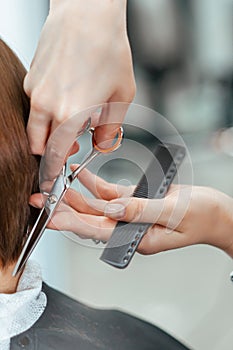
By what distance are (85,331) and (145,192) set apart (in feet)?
1.15

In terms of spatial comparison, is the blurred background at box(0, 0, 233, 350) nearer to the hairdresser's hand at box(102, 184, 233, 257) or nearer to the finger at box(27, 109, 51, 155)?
the hairdresser's hand at box(102, 184, 233, 257)

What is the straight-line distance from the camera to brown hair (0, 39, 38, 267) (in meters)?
0.94

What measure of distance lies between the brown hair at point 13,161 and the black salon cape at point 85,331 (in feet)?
0.61

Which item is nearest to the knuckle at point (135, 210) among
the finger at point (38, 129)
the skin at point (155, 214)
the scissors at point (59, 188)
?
the skin at point (155, 214)

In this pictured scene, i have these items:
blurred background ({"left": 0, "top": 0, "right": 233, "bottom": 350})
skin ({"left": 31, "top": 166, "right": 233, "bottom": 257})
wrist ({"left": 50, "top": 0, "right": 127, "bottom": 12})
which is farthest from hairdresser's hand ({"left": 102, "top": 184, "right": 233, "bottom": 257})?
blurred background ({"left": 0, "top": 0, "right": 233, "bottom": 350})

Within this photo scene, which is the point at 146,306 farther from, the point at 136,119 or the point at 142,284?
the point at 136,119

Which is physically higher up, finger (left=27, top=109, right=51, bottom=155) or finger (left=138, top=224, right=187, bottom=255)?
finger (left=27, top=109, right=51, bottom=155)

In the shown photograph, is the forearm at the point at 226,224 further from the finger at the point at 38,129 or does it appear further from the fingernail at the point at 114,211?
the finger at the point at 38,129

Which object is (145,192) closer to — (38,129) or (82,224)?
(82,224)

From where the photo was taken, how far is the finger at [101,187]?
3.47ft

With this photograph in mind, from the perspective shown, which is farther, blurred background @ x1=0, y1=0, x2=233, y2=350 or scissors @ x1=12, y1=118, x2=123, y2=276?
blurred background @ x1=0, y1=0, x2=233, y2=350

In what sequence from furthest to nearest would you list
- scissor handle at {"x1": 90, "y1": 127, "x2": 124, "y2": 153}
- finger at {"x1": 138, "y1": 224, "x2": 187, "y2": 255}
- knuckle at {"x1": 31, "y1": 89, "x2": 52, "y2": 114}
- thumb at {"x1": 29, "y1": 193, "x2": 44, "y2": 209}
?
1. finger at {"x1": 138, "y1": 224, "x2": 187, "y2": 255}
2. thumb at {"x1": 29, "y1": 193, "x2": 44, "y2": 209}
3. scissor handle at {"x1": 90, "y1": 127, "x2": 124, "y2": 153}
4. knuckle at {"x1": 31, "y1": 89, "x2": 52, "y2": 114}

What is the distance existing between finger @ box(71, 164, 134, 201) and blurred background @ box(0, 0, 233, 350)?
884 millimetres

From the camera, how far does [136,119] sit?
0.97 meters
